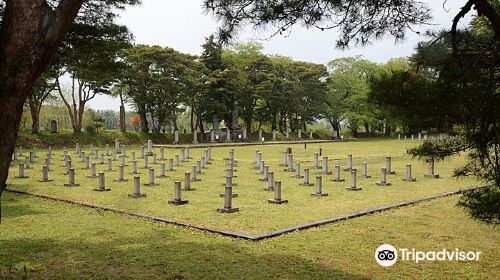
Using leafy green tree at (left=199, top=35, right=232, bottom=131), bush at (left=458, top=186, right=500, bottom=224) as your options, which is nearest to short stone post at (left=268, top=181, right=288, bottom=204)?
bush at (left=458, top=186, right=500, bottom=224)

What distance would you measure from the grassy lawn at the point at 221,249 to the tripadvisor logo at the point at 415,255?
0.14 m

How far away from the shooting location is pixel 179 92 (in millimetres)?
39469

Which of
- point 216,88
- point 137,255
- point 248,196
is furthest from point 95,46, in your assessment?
point 216,88

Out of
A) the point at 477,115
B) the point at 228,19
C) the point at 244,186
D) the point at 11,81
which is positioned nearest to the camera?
the point at 11,81

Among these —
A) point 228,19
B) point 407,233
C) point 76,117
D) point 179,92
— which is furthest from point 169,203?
point 76,117

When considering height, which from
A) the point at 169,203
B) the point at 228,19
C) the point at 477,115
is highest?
the point at 228,19

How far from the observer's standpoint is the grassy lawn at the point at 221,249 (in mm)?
5934

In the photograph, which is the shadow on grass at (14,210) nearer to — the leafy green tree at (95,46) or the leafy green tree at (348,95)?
the leafy green tree at (95,46)

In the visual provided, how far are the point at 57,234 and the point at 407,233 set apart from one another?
20.4 ft

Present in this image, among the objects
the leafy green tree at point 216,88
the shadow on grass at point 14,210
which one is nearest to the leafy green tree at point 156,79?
the leafy green tree at point 216,88

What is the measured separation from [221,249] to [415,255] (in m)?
2.91

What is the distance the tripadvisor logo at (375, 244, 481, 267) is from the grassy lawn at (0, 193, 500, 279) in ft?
0.46

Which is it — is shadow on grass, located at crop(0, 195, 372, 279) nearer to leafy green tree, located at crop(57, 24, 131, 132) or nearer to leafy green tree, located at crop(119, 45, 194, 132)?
leafy green tree, located at crop(57, 24, 131, 132)

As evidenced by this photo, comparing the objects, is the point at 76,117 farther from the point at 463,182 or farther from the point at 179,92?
the point at 463,182
